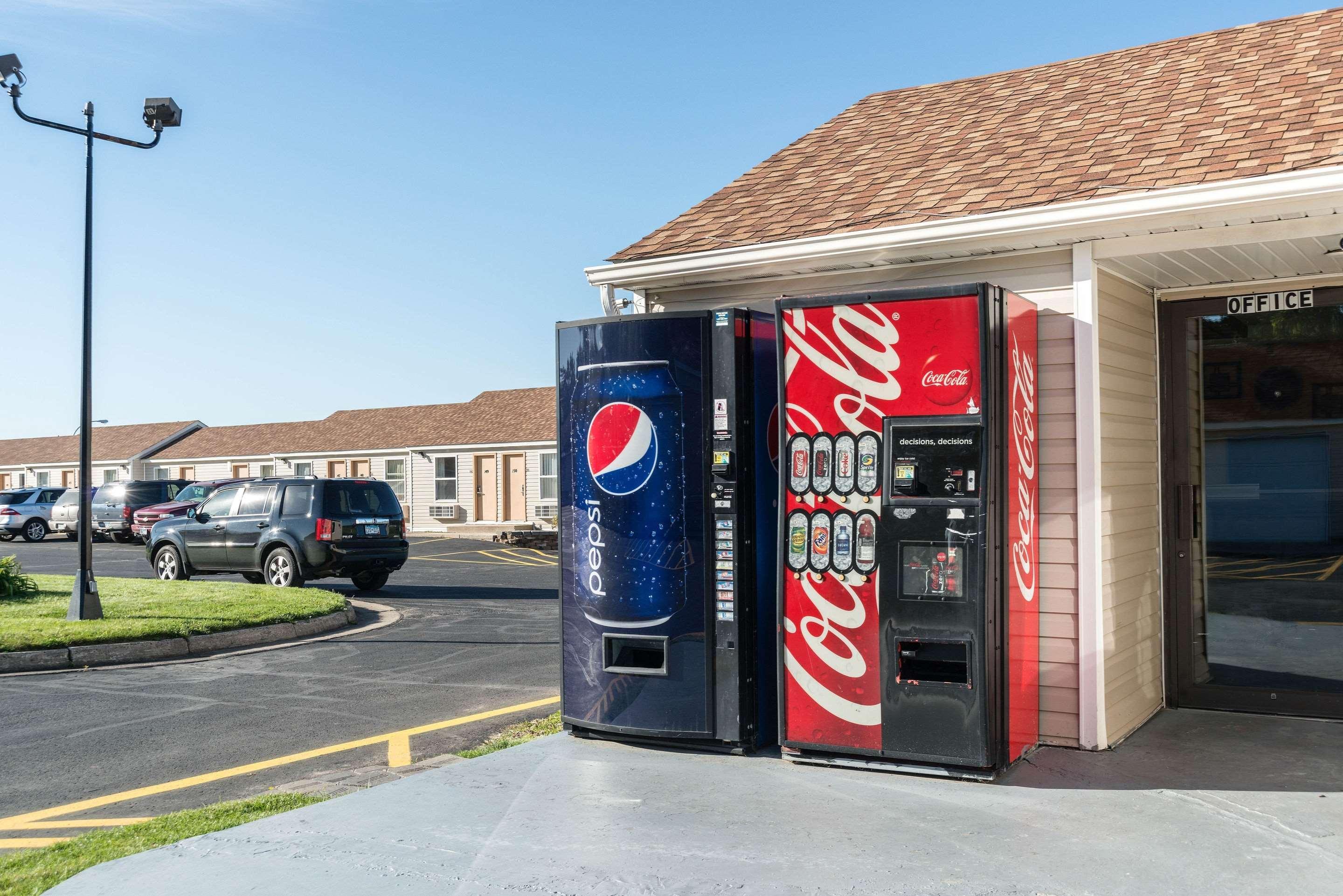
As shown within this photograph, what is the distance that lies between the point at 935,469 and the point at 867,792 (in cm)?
163

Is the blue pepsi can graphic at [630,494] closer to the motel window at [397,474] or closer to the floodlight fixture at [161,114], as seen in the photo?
the floodlight fixture at [161,114]

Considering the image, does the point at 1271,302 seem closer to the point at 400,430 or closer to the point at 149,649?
the point at 149,649

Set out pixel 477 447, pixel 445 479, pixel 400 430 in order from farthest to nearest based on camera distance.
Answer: pixel 400 430 < pixel 445 479 < pixel 477 447

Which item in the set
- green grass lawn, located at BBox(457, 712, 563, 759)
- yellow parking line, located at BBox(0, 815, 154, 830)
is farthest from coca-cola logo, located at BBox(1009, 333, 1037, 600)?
yellow parking line, located at BBox(0, 815, 154, 830)

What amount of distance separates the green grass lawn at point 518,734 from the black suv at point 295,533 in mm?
9631

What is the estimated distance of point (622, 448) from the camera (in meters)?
6.32

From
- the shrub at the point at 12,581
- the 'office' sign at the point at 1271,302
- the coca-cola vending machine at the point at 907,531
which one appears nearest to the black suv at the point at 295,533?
the shrub at the point at 12,581

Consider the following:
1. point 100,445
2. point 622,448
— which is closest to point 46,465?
point 100,445

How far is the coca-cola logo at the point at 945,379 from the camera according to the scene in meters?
5.54

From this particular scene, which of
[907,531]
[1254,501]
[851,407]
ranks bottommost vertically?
[907,531]

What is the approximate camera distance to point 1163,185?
5996 mm

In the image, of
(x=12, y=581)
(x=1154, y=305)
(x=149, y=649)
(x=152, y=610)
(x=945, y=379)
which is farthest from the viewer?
(x=12, y=581)

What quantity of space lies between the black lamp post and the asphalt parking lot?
242 cm

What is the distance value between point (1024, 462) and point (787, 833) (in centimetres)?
244
